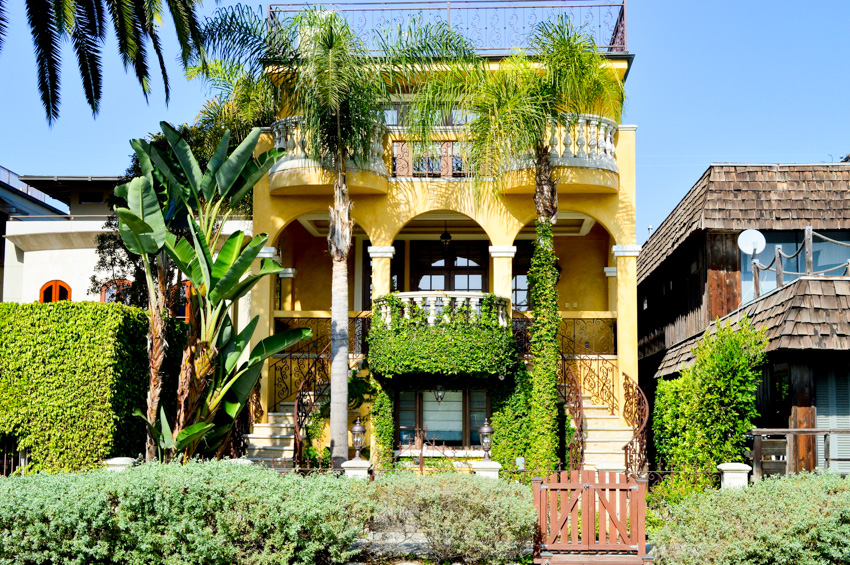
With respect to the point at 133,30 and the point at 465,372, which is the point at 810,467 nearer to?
the point at 465,372

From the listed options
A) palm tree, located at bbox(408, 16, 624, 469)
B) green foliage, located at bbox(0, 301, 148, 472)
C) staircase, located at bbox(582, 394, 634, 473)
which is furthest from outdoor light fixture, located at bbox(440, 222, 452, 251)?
green foliage, located at bbox(0, 301, 148, 472)

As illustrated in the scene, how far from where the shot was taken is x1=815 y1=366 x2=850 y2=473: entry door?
47.0 ft

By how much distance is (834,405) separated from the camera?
1445 centimetres

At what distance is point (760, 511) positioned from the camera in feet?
33.5

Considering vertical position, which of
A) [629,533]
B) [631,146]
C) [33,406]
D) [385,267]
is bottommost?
[629,533]

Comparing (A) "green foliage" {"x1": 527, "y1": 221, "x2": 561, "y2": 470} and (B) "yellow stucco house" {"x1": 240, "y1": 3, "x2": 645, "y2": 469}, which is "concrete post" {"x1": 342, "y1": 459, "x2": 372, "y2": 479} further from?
(A) "green foliage" {"x1": 527, "y1": 221, "x2": 561, "y2": 470}

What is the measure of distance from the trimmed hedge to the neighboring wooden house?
19.6ft

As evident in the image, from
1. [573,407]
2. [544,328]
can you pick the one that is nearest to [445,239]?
[544,328]

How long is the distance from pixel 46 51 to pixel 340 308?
6.80 metres

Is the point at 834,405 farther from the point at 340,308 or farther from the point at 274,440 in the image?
the point at 274,440

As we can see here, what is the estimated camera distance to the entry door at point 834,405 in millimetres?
14336

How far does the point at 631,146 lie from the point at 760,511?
10461mm

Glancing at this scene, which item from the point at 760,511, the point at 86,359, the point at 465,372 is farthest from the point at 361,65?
the point at 760,511

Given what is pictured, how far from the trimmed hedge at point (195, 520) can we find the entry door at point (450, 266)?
1161cm
